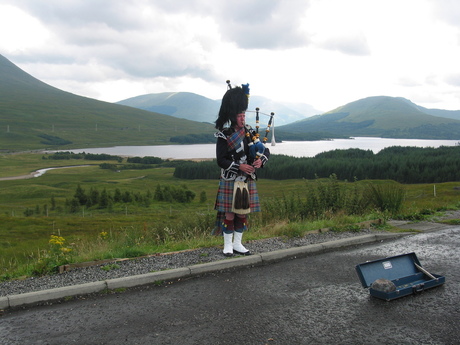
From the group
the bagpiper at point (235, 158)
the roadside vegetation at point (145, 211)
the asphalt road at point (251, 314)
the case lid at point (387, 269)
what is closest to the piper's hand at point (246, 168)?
the bagpiper at point (235, 158)

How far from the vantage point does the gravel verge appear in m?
6.27

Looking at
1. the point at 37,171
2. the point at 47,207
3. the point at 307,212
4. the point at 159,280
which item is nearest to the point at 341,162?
the point at 47,207

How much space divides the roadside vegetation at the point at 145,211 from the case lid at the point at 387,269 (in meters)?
3.44

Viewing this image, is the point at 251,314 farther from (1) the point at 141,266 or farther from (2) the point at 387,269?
(1) the point at 141,266

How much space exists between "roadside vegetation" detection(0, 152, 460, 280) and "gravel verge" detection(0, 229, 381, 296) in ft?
1.36

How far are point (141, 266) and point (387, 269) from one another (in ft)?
13.1

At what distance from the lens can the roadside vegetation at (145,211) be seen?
937 cm

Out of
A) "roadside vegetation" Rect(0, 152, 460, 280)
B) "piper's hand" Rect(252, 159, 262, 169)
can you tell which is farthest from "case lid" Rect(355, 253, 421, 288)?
"roadside vegetation" Rect(0, 152, 460, 280)

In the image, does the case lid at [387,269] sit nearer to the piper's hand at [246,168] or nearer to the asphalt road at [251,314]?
the asphalt road at [251,314]

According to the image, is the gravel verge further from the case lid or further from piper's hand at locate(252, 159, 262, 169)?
the case lid

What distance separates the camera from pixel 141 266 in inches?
278

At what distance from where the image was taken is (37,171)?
141m

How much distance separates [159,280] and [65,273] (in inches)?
66.8

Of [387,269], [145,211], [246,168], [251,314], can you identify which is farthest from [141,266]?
[145,211]
